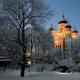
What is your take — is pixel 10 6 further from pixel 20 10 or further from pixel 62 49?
pixel 62 49

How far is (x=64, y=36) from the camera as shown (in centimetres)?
10269

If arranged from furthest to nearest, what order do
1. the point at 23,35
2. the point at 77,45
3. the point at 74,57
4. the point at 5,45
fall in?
1. the point at 77,45
2. the point at 74,57
3. the point at 5,45
4. the point at 23,35

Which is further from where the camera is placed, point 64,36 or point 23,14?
point 64,36

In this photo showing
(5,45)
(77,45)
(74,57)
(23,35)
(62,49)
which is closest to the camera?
(23,35)

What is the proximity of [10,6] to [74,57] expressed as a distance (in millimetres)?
53188

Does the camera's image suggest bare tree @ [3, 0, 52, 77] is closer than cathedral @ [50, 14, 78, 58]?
Yes

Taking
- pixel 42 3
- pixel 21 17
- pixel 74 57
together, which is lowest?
pixel 74 57

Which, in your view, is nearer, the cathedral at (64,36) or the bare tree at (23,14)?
the bare tree at (23,14)

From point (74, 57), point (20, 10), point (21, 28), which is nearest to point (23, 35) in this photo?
point (21, 28)

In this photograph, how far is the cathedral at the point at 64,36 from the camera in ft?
307

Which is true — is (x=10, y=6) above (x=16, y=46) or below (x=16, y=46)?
above

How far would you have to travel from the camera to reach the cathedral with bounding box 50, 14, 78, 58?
9372 cm

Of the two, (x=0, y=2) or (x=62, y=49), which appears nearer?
(x=0, y=2)

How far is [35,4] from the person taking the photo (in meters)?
29.8
